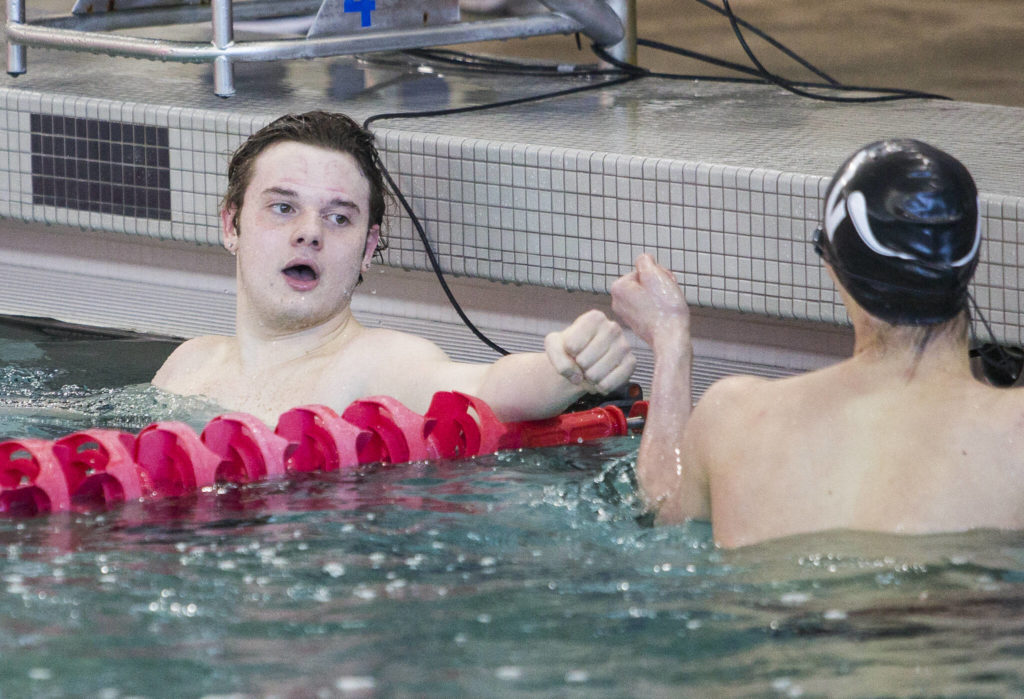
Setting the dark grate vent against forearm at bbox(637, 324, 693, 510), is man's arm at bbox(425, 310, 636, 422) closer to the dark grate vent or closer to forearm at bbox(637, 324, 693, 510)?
forearm at bbox(637, 324, 693, 510)

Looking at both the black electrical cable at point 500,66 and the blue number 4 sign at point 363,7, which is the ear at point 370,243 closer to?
the blue number 4 sign at point 363,7

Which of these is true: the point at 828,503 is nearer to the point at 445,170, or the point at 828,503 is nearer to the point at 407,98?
the point at 445,170

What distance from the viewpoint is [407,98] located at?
4.92 m

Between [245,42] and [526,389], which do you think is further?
[245,42]

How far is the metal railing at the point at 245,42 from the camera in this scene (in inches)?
177

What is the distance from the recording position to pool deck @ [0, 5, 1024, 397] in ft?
12.9

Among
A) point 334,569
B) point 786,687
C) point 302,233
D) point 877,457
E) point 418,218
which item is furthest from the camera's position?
point 418,218

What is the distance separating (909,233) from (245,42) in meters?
2.89

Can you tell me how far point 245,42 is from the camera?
15.0 feet

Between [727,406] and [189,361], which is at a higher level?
[727,406]

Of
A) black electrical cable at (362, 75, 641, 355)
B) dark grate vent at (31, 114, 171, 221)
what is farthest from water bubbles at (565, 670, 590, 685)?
dark grate vent at (31, 114, 171, 221)

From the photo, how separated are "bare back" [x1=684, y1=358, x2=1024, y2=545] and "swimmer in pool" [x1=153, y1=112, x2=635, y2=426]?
112 centimetres

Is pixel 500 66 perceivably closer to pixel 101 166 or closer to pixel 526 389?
pixel 101 166

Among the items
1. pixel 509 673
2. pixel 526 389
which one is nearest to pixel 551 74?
pixel 526 389
